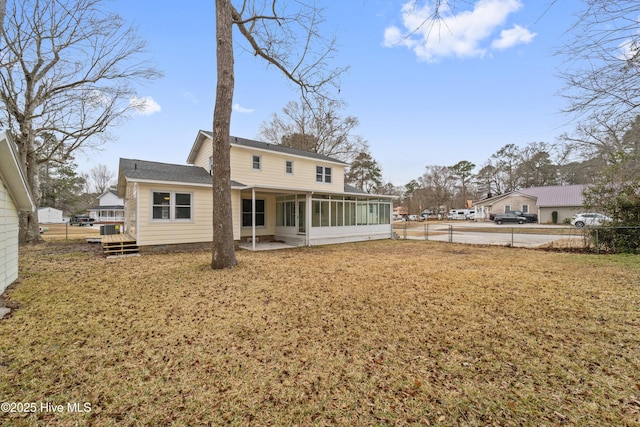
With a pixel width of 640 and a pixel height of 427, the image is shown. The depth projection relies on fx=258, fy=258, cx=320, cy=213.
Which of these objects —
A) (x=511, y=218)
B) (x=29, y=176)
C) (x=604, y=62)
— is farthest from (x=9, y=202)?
(x=511, y=218)

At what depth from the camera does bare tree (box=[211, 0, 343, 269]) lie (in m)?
7.09

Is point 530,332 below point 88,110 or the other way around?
below

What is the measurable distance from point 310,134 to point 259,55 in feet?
59.0

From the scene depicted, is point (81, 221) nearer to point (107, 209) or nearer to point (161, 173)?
point (107, 209)

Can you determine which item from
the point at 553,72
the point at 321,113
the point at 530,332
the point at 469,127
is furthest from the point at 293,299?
the point at 469,127

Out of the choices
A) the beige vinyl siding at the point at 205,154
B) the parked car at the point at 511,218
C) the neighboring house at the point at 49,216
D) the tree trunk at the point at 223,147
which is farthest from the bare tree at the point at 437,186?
the neighboring house at the point at 49,216

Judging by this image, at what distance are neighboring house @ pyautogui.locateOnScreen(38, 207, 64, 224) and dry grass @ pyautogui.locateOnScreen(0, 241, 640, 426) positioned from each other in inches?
1932

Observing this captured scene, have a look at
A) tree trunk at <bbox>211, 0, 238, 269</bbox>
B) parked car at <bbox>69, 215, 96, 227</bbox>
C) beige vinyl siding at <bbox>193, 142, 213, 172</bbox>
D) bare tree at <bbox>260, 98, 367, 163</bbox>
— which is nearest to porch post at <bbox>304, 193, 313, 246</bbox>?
tree trunk at <bbox>211, 0, 238, 269</bbox>

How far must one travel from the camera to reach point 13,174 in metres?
4.83

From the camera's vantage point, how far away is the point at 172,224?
1034cm

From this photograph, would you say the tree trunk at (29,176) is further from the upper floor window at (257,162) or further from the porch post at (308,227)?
the porch post at (308,227)

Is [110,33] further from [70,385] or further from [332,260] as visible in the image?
[70,385]

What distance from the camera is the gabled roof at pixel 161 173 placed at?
31.7 ft

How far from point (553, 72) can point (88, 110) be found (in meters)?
18.4
